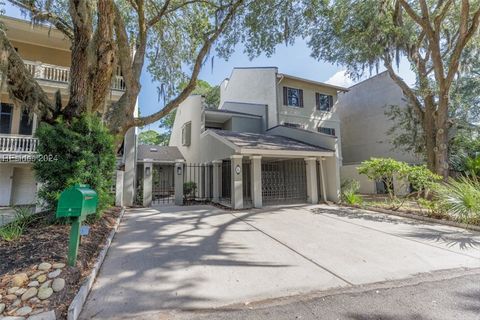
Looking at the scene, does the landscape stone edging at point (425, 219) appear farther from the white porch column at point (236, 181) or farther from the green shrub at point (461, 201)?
the white porch column at point (236, 181)

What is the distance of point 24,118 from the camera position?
12242 millimetres

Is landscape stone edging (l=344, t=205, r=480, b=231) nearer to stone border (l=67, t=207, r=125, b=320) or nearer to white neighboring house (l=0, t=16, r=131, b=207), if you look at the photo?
stone border (l=67, t=207, r=125, b=320)

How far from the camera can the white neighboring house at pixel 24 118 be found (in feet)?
36.4

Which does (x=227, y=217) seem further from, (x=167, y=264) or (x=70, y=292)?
(x=70, y=292)

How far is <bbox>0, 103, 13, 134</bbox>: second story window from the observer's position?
464 inches

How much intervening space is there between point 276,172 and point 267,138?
2309mm

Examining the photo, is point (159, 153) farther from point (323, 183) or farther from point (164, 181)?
point (323, 183)

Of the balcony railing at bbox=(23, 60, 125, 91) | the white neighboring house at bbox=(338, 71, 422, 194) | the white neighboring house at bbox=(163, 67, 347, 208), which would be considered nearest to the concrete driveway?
the white neighboring house at bbox=(163, 67, 347, 208)

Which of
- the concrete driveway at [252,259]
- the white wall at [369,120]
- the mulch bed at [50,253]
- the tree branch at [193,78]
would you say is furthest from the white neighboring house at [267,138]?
the mulch bed at [50,253]

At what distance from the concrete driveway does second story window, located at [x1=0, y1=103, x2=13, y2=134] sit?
29.1 ft

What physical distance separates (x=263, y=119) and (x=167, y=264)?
14.8 meters

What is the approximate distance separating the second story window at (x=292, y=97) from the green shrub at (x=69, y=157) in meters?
13.8

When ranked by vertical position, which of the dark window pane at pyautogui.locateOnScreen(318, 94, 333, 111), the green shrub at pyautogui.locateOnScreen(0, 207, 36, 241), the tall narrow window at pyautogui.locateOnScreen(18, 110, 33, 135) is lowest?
the green shrub at pyautogui.locateOnScreen(0, 207, 36, 241)

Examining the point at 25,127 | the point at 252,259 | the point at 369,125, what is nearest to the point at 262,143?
the point at 252,259
